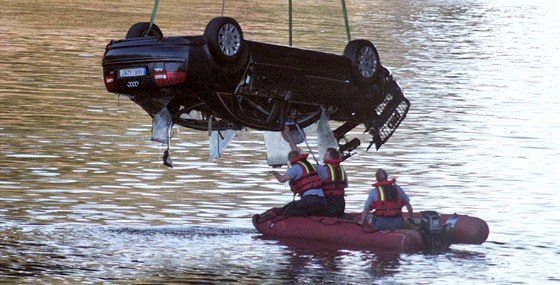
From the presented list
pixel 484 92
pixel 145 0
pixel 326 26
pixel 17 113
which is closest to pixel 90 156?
pixel 17 113

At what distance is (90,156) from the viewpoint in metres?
33.3

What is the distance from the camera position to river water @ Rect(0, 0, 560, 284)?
21359mm

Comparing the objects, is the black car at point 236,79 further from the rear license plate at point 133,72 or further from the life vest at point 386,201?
the life vest at point 386,201

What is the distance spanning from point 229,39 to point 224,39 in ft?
0.30

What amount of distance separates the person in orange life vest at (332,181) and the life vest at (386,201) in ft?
3.40

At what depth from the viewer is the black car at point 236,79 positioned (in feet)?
70.4

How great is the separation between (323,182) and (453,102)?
1046 inches

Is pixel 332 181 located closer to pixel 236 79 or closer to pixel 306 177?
pixel 306 177

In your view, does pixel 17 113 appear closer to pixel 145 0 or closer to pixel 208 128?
pixel 208 128

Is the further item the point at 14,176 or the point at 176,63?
the point at 14,176

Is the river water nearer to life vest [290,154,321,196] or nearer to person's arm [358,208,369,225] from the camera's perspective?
person's arm [358,208,369,225]

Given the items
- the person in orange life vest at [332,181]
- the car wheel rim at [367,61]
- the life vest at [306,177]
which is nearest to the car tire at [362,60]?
the car wheel rim at [367,61]

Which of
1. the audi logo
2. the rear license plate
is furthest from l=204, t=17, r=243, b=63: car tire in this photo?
the audi logo

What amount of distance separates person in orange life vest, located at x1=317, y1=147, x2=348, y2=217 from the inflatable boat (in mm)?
290
